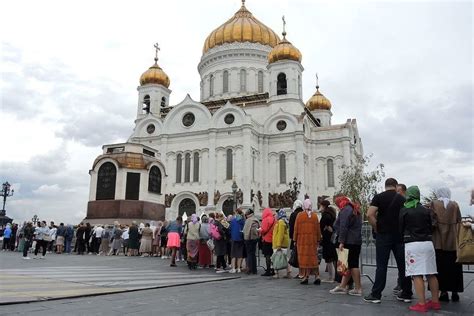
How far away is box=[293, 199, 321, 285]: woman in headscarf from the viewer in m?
8.36

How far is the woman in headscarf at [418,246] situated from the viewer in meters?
5.61

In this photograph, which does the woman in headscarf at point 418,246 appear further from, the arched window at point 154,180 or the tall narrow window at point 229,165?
the tall narrow window at point 229,165

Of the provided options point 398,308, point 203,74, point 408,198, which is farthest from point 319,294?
point 203,74

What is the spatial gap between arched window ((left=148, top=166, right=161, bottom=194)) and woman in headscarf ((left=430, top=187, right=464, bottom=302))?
17.3 meters

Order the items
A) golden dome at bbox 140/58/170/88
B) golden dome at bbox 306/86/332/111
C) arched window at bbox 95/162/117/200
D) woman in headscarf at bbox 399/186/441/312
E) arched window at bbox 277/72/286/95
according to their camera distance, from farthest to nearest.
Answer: golden dome at bbox 306/86/332/111
golden dome at bbox 140/58/170/88
arched window at bbox 277/72/286/95
arched window at bbox 95/162/117/200
woman in headscarf at bbox 399/186/441/312

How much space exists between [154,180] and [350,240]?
1659cm

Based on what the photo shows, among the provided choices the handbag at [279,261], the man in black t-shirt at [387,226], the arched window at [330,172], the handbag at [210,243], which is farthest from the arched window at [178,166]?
the man in black t-shirt at [387,226]

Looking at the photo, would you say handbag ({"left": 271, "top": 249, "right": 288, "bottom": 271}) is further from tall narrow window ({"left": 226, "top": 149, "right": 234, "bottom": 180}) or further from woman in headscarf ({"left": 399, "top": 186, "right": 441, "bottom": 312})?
tall narrow window ({"left": 226, "top": 149, "right": 234, "bottom": 180})

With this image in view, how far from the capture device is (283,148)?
39.9m

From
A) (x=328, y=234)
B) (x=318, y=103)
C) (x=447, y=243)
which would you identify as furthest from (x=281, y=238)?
(x=318, y=103)

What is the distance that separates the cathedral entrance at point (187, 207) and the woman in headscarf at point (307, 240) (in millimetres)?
31067

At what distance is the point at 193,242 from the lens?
1195 centimetres

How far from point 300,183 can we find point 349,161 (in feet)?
24.3

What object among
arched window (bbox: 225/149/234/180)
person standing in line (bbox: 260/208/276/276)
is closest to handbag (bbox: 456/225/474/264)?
person standing in line (bbox: 260/208/276/276)
